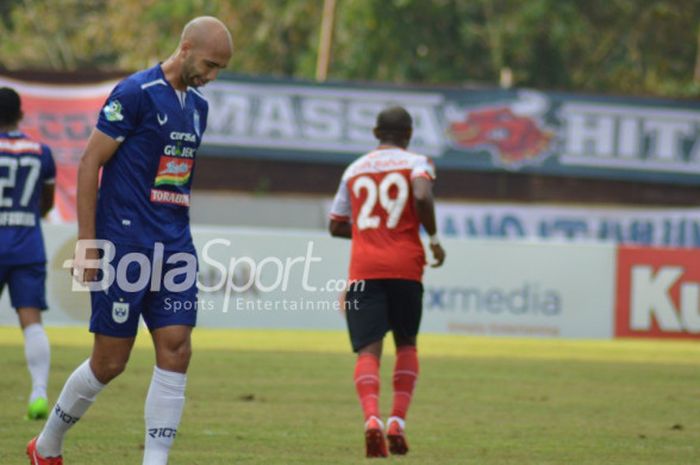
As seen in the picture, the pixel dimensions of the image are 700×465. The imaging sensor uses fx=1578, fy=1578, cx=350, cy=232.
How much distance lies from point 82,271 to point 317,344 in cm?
1284

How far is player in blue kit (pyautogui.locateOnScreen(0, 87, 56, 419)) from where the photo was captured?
34.2 feet

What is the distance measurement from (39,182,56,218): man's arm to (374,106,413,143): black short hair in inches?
93.6

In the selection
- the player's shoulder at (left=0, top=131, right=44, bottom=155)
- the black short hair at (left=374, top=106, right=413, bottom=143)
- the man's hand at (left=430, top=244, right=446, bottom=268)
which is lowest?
the man's hand at (left=430, top=244, right=446, bottom=268)

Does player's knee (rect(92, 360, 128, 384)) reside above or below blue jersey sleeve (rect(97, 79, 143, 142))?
below

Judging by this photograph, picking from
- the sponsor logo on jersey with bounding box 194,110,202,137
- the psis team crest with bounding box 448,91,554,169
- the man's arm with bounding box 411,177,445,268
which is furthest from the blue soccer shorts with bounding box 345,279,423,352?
the psis team crest with bounding box 448,91,554,169

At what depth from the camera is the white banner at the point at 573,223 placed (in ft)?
94.6

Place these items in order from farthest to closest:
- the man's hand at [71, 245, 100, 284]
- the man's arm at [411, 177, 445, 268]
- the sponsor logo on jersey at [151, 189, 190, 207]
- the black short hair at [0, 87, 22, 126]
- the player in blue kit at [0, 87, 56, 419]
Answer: the player in blue kit at [0, 87, 56, 419]
the black short hair at [0, 87, 22, 126]
the man's arm at [411, 177, 445, 268]
the sponsor logo on jersey at [151, 189, 190, 207]
the man's hand at [71, 245, 100, 284]

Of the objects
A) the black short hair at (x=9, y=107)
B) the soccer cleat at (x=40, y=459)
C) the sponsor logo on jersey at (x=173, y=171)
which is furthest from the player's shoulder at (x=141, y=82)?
the black short hair at (x=9, y=107)

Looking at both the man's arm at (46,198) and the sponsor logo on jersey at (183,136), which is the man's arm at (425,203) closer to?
the sponsor logo on jersey at (183,136)

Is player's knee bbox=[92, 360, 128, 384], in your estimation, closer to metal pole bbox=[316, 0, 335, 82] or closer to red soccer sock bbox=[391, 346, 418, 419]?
red soccer sock bbox=[391, 346, 418, 419]

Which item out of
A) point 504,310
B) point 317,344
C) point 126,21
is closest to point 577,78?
point 126,21

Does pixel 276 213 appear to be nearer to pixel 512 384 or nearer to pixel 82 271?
pixel 512 384

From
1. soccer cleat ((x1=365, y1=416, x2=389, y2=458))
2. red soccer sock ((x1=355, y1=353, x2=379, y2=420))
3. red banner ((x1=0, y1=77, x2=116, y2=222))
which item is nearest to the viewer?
soccer cleat ((x1=365, y1=416, x2=389, y2=458))

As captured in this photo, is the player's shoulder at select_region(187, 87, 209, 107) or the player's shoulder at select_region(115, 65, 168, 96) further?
the player's shoulder at select_region(187, 87, 209, 107)
